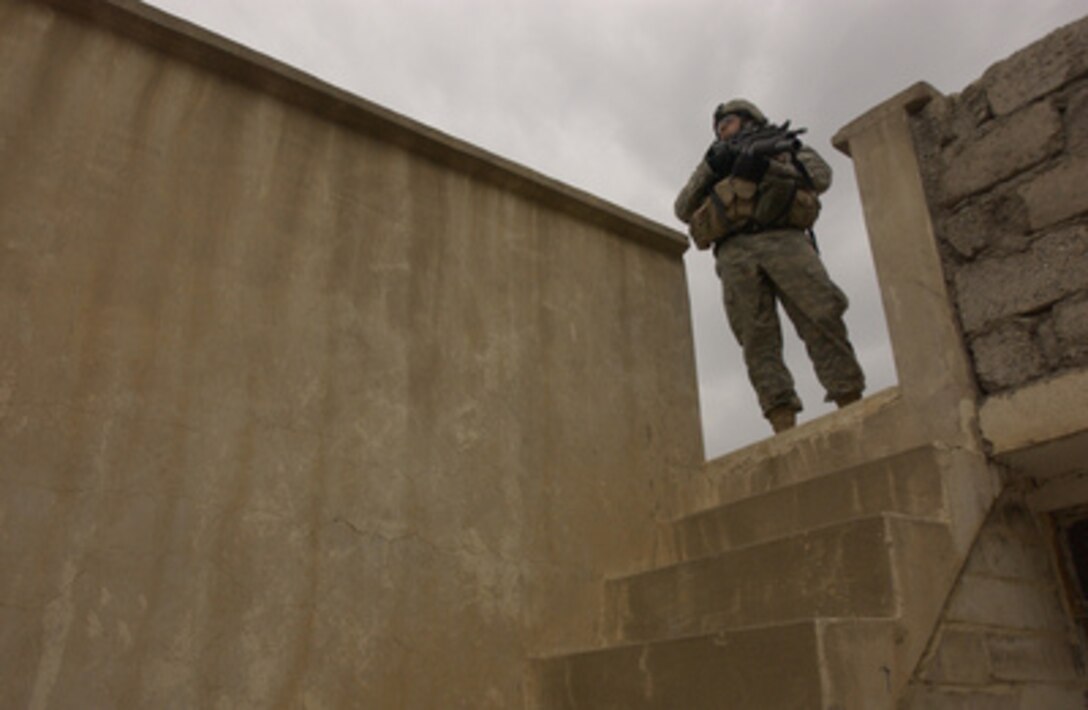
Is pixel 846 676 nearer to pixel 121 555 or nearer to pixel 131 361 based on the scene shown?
pixel 121 555

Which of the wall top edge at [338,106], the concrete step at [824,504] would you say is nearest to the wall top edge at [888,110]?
the wall top edge at [338,106]

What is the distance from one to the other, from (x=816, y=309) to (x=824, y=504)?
4.72 feet

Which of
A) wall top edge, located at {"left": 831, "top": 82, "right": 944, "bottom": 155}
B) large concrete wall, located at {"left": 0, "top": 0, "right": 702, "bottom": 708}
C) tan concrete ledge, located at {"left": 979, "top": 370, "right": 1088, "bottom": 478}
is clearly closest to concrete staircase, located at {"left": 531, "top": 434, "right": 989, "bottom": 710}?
tan concrete ledge, located at {"left": 979, "top": 370, "right": 1088, "bottom": 478}

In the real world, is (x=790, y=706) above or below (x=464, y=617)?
below

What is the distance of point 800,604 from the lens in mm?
2480

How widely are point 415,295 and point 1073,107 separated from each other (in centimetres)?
241

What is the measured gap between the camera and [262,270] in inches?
117

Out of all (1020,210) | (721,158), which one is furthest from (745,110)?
(1020,210)

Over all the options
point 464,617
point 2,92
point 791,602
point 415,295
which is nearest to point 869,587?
point 791,602

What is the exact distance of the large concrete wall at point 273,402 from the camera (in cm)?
241

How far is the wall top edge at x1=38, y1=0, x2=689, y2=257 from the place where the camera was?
2.97 m

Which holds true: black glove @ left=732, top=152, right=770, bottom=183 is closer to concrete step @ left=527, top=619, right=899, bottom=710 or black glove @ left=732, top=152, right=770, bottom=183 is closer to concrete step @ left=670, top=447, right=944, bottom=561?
concrete step @ left=670, top=447, right=944, bottom=561

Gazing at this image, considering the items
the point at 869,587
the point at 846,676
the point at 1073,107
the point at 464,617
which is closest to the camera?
the point at 846,676

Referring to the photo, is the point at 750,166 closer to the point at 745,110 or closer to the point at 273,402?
the point at 745,110
